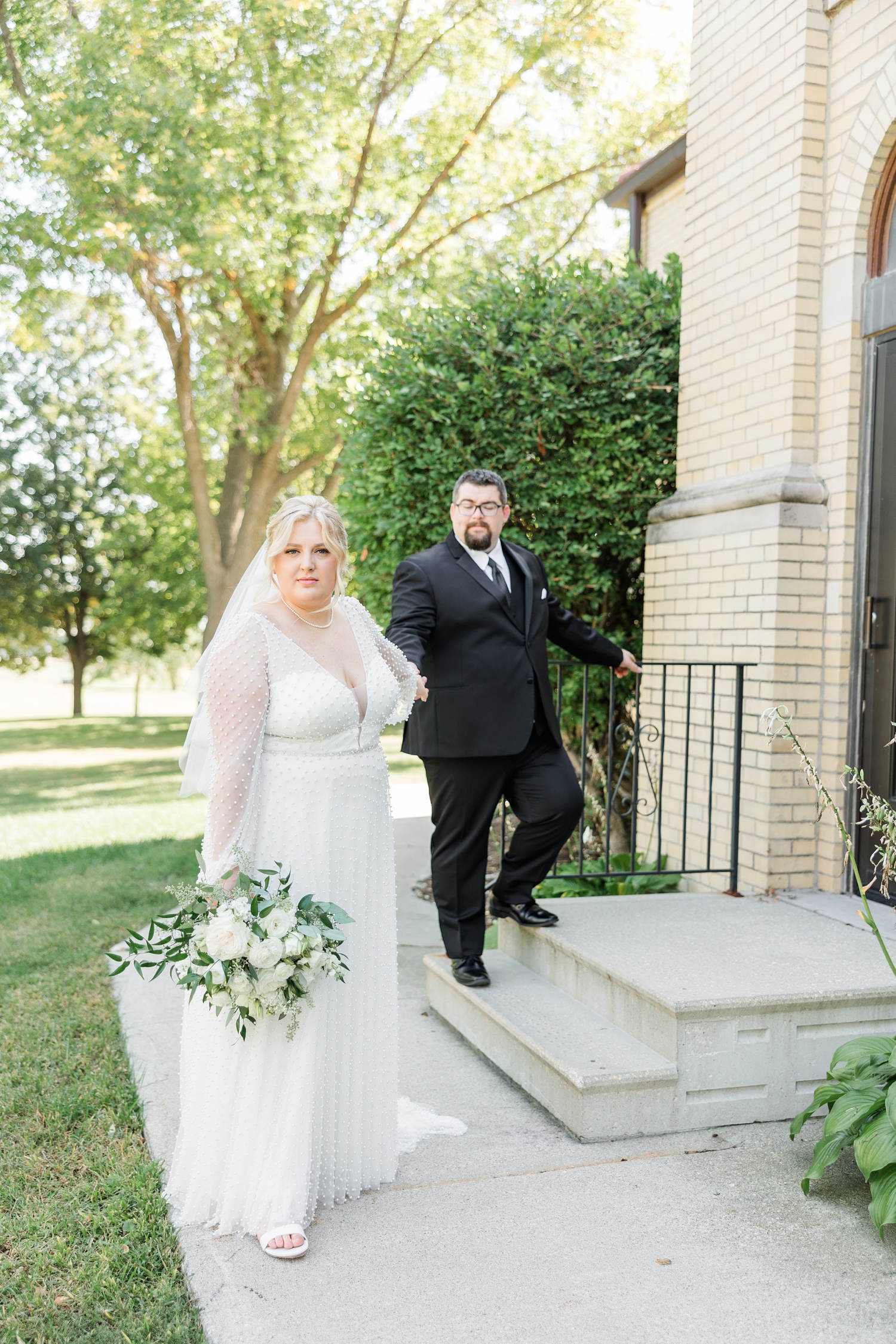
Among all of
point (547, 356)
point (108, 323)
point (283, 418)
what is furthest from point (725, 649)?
point (108, 323)

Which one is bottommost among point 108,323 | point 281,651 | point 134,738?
point 134,738

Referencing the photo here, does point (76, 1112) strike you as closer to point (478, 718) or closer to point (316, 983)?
point (316, 983)

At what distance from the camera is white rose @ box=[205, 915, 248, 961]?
2.53 meters

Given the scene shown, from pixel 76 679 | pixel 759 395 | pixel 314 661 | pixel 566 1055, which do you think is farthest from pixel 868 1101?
pixel 76 679

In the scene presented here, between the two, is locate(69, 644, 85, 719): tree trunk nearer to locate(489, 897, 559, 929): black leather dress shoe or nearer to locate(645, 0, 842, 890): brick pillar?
locate(645, 0, 842, 890): brick pillar

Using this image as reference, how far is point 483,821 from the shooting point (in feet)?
13.8

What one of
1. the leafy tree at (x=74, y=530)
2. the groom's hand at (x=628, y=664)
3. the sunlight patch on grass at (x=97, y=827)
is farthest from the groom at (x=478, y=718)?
the leafy tree at (x=74, y=530)

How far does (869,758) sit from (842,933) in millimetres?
906

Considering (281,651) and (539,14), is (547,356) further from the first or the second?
(539,14)

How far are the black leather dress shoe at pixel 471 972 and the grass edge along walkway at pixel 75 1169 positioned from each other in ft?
4.28

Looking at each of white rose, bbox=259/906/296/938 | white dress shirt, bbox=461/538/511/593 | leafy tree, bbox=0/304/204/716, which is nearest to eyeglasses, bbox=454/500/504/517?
white dress shirt, bbox=461/538/511/593

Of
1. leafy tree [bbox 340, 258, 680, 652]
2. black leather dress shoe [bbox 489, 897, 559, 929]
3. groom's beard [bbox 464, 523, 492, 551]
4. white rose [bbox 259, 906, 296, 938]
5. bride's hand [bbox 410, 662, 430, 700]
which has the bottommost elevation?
black leather dress shoe [bbox 489, 897, 559, 929]

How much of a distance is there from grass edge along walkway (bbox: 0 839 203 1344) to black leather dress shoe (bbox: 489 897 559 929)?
1.61 meters

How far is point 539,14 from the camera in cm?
1361
